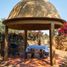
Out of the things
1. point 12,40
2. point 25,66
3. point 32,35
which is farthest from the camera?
point 32,35

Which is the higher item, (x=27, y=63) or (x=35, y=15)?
(x=35, y=15)

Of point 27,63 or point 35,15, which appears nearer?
point 35,15

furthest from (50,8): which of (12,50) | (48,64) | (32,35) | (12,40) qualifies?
(32,35)

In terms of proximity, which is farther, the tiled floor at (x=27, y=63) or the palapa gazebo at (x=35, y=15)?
the tiled floor at (x=27, y=63)

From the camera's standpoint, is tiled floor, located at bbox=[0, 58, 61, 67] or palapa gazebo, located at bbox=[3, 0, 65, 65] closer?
palapa gazebo, located at bbox=[3, 0, 65, 65]

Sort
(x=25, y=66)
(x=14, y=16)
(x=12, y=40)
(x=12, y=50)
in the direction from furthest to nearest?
1. (x=12, y=40)
2. (x=12, y=50)
3. (x=14, y=16)
4. (x=25, y=66)

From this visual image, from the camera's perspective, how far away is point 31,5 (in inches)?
560

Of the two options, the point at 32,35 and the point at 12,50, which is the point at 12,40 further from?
the point at 32,35

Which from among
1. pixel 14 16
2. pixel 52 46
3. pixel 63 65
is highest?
pixel 14 16

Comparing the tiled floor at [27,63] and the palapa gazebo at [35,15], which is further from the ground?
the palapa gazebo at [35,15]

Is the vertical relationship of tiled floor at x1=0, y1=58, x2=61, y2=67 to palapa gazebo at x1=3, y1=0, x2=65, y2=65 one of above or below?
below

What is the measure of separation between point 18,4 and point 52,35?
139 inches

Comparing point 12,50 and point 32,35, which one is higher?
point 32,35

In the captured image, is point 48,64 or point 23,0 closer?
point 48,64
